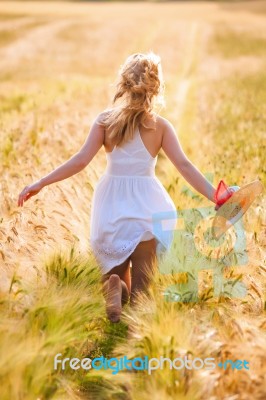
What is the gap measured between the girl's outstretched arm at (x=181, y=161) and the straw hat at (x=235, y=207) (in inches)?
8.3

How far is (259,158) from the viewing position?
20.6 ft

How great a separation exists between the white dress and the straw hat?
32cm

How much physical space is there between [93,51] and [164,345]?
2652 cm

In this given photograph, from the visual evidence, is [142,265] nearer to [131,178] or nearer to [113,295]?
[113,295]

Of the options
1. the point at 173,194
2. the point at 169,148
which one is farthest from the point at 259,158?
the point at 169,148

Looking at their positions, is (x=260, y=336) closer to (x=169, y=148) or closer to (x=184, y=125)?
(x=169, y=148)

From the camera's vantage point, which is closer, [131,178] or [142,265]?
[142,265]

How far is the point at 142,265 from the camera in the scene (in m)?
4.07

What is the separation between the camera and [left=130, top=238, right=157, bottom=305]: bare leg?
13.0ft

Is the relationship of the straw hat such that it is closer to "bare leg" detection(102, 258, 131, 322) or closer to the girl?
the girl

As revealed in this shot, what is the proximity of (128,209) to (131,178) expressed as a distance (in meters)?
0.22
